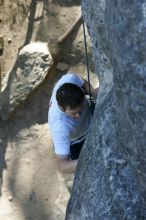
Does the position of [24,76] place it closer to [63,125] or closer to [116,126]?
[63,125]

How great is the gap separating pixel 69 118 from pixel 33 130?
46.3 inches

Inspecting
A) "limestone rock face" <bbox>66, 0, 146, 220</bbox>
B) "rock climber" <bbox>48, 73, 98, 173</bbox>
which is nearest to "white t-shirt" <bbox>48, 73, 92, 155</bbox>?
"rock climber" <bbox>48, 73, 98, 173</bbox>

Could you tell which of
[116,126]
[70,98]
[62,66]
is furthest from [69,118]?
[62,66]

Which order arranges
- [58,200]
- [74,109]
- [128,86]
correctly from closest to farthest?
[128,86]
[74,109]
[58,200]

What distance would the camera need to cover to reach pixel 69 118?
2465mm

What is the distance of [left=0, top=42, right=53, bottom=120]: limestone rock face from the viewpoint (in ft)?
11.4

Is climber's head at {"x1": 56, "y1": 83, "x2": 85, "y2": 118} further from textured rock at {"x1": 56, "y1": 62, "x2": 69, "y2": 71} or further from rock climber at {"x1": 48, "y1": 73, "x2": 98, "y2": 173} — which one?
textured rock at {"x1": 56, "y1": 62, "x2": 69, "y2": 71}

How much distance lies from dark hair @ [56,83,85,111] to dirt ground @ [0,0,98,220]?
113cm

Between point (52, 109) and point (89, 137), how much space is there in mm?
540

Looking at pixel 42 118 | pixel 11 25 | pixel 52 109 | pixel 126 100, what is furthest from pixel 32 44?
pixel 126 100

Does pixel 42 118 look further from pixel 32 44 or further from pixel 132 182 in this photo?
pixel 132 182

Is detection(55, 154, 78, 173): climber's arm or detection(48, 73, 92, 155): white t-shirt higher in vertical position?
detection(48, 73, 92, 155): white t-shirt

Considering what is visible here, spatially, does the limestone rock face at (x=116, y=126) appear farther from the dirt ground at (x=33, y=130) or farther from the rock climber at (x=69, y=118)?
the dirt ground at (x=33, y=130)

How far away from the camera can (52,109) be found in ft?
8.16
